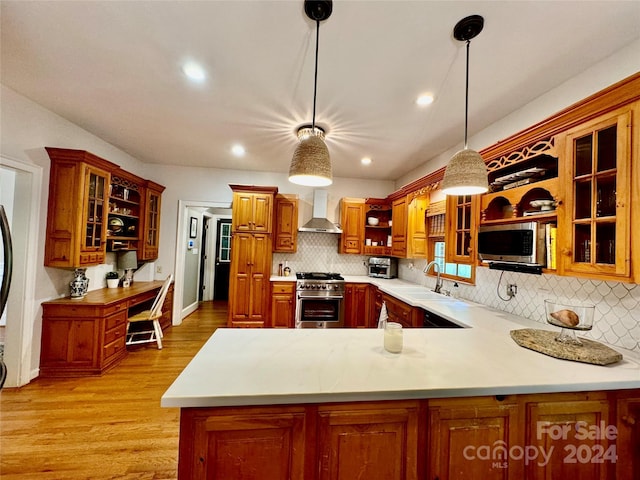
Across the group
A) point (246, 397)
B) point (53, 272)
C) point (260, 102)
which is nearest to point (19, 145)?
point (53, 272)

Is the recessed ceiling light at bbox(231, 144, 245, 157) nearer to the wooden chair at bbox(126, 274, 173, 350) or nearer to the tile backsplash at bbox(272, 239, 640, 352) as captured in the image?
the wooden chair at bbox(126, 274, 173, 350)

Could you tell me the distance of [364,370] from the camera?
4.01ft

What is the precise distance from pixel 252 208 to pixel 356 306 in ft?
7.70

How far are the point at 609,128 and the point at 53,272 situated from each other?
490 cm

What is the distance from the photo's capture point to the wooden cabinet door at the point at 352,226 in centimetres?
481

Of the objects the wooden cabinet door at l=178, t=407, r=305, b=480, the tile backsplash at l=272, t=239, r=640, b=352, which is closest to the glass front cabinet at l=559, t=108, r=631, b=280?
the tile backsplash at l=272, t=239, r=640, b=352

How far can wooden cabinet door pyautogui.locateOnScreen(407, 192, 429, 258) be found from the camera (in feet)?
12.7

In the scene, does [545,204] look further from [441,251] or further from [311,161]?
[441,251]

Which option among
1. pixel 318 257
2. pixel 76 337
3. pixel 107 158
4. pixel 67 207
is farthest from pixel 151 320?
pixel 318 257

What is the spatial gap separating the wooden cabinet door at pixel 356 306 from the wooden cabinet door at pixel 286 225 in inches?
48.2

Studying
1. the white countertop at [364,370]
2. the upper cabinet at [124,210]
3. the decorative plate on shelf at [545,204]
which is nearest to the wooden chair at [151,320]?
the upper cabinet at [124,210]

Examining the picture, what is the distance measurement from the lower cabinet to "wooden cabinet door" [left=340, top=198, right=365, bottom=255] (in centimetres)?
371

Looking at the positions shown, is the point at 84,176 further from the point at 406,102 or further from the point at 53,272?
the point at 406,102

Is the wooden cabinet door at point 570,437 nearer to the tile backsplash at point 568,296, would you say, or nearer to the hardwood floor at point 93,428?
the tile backsplash at point 568,296
